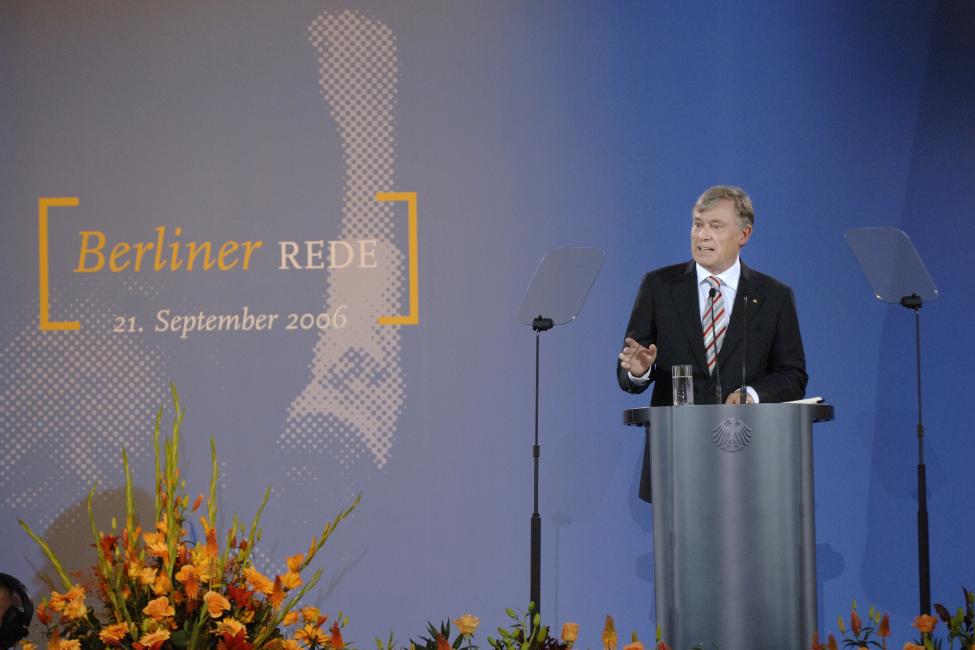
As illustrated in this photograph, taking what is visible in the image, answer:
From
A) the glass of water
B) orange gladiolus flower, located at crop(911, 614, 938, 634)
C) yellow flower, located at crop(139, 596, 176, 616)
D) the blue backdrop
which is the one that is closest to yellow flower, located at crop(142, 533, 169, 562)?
yellow flower, located at crop(139, 596, 176, 616)

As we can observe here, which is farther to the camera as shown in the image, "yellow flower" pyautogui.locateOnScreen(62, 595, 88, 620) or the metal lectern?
the metal lectern

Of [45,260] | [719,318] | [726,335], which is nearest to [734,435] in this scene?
[726,335]

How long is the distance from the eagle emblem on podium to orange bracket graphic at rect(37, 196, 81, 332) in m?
3.07

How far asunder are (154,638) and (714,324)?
250 centimetres

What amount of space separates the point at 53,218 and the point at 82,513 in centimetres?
130

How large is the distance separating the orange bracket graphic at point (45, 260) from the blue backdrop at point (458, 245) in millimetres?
35

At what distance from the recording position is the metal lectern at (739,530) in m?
2.85

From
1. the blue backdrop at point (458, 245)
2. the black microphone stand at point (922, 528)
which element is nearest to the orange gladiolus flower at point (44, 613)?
the blue backdrop at point (458, 245)

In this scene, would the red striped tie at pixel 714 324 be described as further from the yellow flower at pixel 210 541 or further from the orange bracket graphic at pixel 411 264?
the yellow flower at pixel 210 541

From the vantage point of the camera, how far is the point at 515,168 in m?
4.76

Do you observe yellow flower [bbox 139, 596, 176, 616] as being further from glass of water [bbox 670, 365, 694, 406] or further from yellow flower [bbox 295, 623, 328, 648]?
glass of water [bbox 670, 365, 694, 406]

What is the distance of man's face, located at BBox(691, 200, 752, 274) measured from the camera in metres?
3.86

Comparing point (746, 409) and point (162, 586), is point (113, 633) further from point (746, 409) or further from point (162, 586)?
point (746, 409)

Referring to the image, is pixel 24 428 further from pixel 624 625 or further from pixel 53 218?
pixel 624 625
